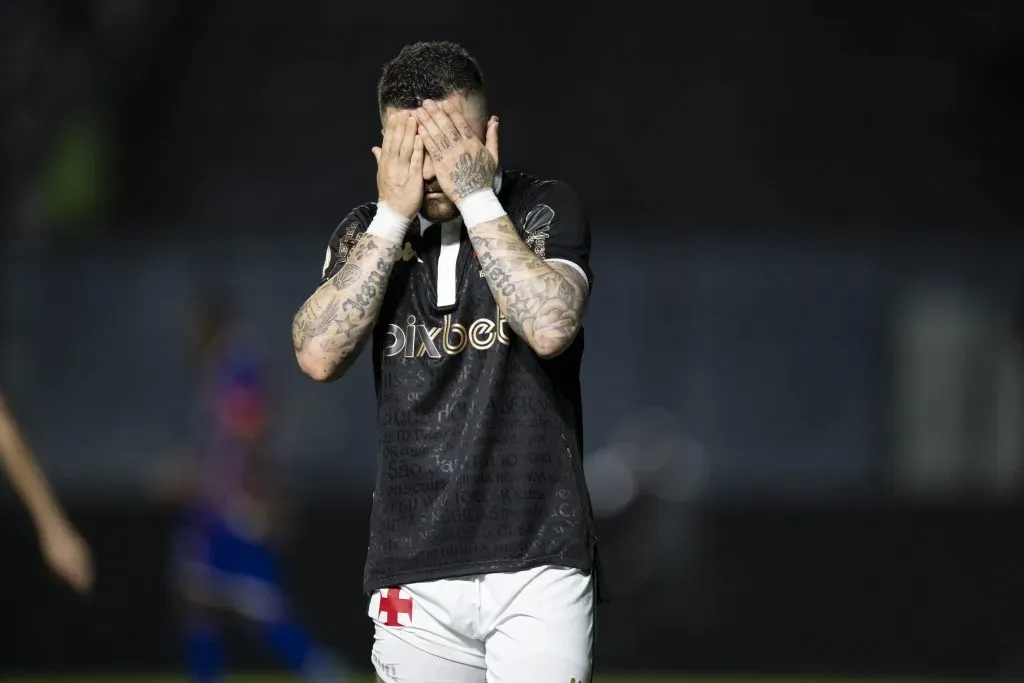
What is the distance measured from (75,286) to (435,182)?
31.6 feet

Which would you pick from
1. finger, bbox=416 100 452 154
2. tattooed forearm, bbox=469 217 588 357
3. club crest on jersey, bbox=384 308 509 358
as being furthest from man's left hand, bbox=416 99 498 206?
club crest on jersey, bbox=384 308 509 358

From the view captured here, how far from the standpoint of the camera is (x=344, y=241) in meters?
3.81

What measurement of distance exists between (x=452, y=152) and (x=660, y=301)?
9921 millimetres

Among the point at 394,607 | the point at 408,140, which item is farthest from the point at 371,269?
the point at 394,607

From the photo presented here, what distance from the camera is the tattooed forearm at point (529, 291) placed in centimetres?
349

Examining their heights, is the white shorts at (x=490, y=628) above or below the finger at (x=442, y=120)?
below

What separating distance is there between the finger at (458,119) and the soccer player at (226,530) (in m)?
4.85

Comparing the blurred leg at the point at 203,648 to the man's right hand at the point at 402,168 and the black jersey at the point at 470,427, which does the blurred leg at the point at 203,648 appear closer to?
the black jersey at the point at 470,427

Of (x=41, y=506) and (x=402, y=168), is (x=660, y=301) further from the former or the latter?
(x=402, y=168)

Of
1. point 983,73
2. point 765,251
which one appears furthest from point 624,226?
point 983,73

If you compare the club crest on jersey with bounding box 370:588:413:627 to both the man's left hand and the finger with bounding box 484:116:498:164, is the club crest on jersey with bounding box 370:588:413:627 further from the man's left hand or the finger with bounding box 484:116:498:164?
the finger with bounding box 484:116:498:164

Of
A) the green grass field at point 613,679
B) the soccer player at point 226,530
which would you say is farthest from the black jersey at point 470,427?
the green grass field at point 613,679

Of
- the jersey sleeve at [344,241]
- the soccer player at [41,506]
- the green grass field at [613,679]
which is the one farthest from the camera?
the green grass field at [613,679]

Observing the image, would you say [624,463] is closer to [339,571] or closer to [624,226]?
[339,571]
